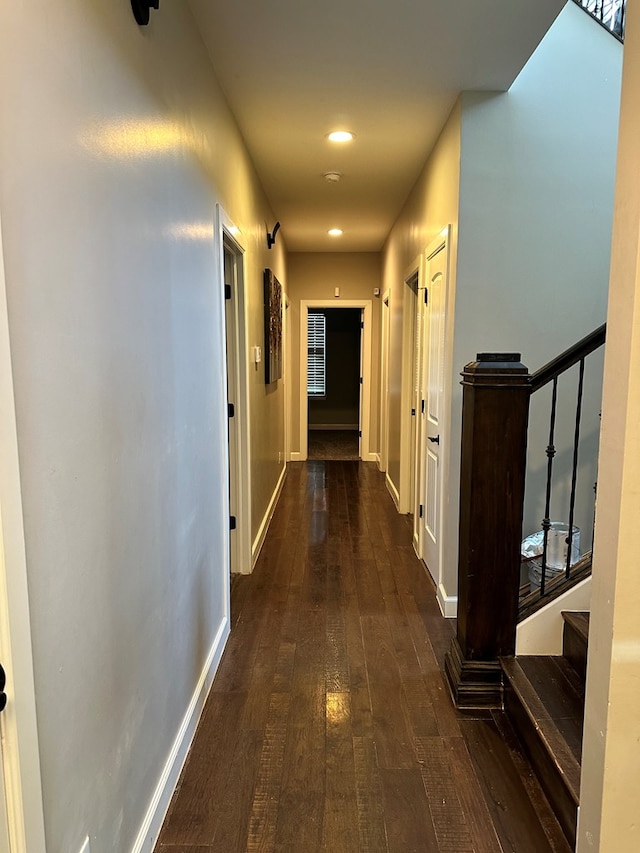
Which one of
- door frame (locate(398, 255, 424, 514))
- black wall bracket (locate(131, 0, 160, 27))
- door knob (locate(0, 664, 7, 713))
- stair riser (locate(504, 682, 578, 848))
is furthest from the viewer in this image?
door frame (locate(398, 255, 424, 514))

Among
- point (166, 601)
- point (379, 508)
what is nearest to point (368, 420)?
point (379, 508)

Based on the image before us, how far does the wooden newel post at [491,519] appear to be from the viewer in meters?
2.10

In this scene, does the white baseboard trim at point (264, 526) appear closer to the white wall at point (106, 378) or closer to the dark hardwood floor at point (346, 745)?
the dark hardwood floor at point (346, 745)

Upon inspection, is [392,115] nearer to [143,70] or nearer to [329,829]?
[143,70]

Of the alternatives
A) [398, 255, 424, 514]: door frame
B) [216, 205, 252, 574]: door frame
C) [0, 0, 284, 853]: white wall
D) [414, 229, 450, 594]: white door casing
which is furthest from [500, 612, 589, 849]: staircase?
[398, 255, 424, 514]: door frame

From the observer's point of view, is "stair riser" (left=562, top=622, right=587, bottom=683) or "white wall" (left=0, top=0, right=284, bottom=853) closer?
"white wall" (left=0, top=0, right=284, bottom=853)

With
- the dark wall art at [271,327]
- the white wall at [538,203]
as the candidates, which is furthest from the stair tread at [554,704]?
the dark wall art at [271,327]

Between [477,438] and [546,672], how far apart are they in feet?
3.01

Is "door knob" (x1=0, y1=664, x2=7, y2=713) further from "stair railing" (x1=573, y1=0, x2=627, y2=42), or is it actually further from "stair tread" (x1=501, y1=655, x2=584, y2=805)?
"stair railing" (x1=573, y1=0, x2=627, y2=42)

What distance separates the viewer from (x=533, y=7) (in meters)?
2.00

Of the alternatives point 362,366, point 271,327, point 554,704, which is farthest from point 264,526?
point 362,366

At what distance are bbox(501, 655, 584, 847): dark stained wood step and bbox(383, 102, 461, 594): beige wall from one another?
821 millimetres

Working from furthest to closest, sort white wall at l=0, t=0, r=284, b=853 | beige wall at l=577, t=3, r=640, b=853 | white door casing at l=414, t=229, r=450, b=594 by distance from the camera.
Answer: white door casing at l=414, t=229, r=450, b=594, beige wall at l=577, t=3, r=640, b=853, white wall at l=0, t=0, r=284, b=853

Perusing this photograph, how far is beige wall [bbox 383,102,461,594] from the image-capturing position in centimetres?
283
